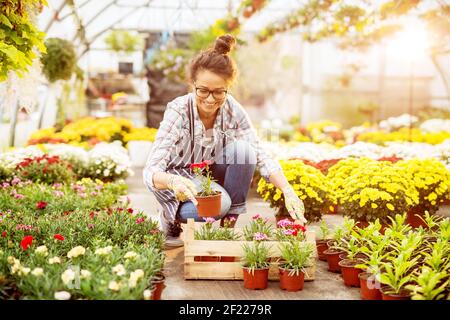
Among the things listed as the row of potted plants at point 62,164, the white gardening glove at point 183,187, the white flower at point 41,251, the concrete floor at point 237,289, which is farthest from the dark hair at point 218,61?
the row of potted plants at point 62,164

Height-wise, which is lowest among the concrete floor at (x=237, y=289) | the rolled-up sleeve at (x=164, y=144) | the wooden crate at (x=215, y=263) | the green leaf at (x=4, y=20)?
the concrete floor at (x=237, y=289)

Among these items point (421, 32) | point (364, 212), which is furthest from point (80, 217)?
point (421, 32)

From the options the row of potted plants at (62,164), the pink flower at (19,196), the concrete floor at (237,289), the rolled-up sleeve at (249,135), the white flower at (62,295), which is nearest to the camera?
the white flower at (62,295)

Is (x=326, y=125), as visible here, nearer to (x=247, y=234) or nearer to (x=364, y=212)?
(x=364, y=212)

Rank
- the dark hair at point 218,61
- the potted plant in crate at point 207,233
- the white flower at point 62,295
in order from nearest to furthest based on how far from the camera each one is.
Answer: the white flower at point 62,295, the potted plant in crate at point 207,233, the dark hair at point 218,61

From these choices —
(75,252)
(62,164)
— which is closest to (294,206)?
(75,252)

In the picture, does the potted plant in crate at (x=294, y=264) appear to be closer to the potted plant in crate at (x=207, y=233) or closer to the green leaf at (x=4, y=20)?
the potted plant in crate at (x=207, y=233)

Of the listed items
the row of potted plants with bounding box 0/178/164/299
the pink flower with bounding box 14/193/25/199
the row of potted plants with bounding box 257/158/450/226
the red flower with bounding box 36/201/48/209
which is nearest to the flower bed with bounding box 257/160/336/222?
the row of potted plants with bounding box 257/158/450/226

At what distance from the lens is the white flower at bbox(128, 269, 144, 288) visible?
227 cm

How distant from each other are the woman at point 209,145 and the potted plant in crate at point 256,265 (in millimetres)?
403

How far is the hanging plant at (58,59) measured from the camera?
7.15 metres

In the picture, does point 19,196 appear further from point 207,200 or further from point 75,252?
point 75,252

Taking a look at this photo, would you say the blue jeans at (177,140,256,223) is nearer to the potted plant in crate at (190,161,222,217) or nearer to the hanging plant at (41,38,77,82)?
the potted plant in crate at (190,161,222,217)
